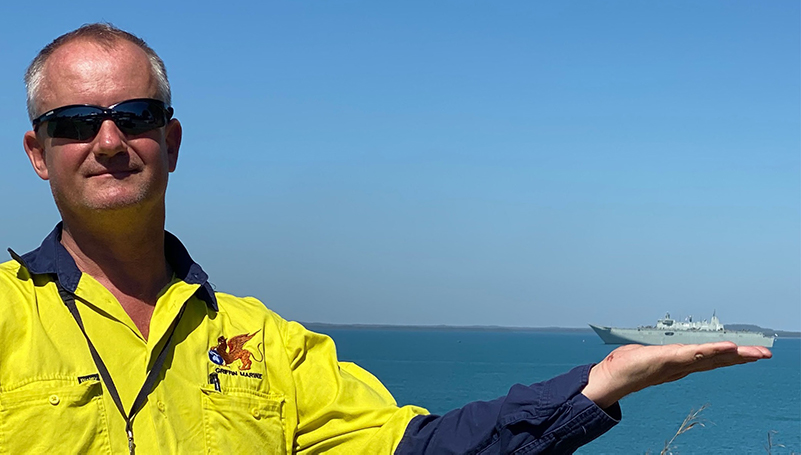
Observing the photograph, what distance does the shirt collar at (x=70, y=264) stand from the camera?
213 cm

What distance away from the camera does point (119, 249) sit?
2.32 m

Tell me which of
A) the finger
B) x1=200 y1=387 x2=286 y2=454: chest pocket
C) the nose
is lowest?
x1=200 y1=387 x2=286 y2=454: chest pocket

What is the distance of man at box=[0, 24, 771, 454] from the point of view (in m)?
1.96

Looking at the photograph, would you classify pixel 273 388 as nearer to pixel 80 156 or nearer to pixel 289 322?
pixel 289 322

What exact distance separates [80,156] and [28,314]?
428mm

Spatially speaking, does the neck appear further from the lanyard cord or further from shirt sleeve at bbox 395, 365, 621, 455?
shirt sleeve at bbox 395, 365, 621, 455

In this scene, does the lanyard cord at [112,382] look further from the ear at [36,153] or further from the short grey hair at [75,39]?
the short grey hair at [75,39]

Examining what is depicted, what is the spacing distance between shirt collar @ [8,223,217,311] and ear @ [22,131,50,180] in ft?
0.47

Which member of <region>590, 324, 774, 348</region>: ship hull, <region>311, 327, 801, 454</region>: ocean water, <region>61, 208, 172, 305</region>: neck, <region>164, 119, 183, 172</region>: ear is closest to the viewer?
<region>61, 208, 172, 305</region>: neck

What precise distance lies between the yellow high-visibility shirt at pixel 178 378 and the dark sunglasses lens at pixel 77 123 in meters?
0.28

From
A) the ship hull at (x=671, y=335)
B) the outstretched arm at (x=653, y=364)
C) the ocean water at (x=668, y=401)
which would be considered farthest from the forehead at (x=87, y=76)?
the ship hull at (x=671, y=335)

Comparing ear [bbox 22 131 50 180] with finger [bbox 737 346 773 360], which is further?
ear [bbox 22 131 50 180]

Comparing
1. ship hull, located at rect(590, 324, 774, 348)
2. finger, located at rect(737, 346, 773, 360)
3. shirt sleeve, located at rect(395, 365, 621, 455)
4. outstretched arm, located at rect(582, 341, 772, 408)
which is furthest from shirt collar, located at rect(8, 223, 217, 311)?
ship hull, located at rect(590, 324, 774, 348)

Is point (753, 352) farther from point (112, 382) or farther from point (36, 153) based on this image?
point (36, 153)
